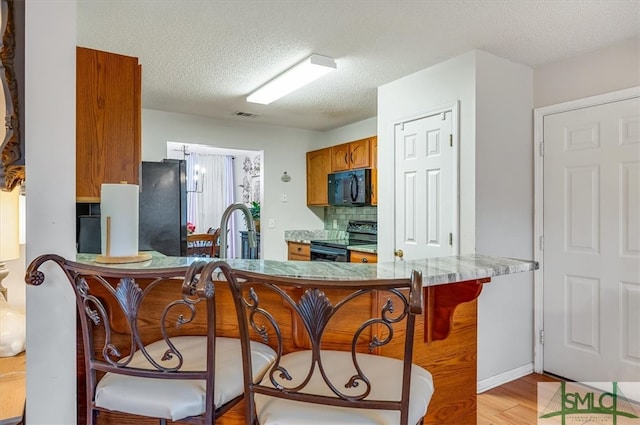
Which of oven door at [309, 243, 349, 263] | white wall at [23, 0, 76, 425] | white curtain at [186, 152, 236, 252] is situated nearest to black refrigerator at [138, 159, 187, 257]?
oven door at [309, 243, 349, 263]

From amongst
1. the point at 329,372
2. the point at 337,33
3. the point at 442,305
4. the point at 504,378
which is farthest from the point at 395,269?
the point at 504,378

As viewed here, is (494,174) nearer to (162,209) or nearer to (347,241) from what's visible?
(347,241)

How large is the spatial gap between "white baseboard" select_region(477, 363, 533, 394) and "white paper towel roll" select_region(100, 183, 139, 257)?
245 centimetres

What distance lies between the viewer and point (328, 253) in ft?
14.0

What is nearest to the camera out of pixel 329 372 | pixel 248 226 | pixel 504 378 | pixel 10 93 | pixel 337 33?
pixel 329 372

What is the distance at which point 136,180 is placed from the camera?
181 cm

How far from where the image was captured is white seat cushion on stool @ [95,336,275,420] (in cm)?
100

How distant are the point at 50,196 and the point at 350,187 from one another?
10.9 feet

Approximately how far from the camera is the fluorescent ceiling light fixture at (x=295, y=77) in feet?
9.09

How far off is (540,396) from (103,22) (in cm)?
365

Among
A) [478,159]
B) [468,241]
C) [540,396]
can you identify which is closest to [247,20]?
[478,159]

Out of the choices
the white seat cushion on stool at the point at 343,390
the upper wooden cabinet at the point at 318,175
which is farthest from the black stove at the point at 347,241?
the white seat cushion on stool at the point at 343,390

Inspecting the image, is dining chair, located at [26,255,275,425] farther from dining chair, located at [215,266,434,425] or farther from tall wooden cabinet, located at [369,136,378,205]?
tall wooden cabinet, located at [369,136,378,205]

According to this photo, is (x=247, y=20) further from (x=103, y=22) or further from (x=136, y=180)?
(x=136, y=180)
